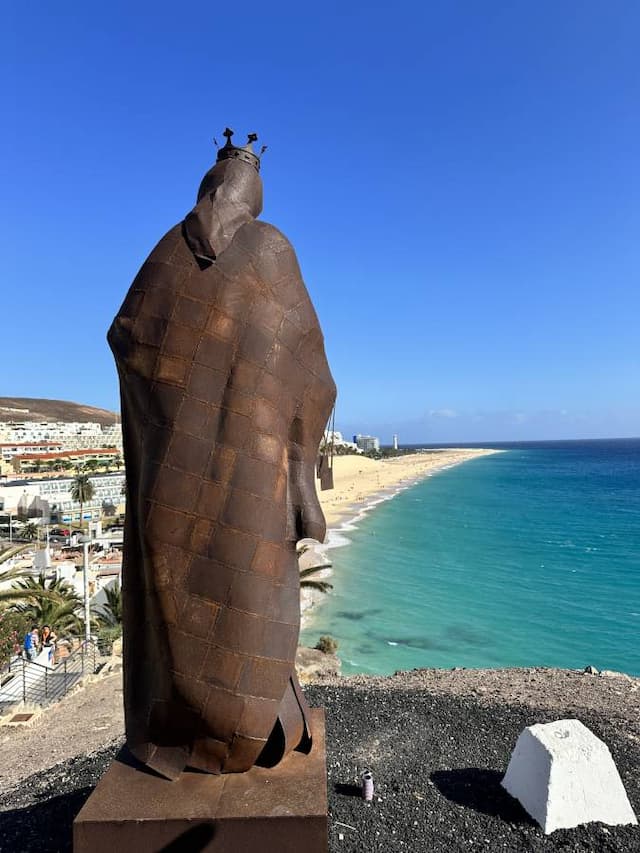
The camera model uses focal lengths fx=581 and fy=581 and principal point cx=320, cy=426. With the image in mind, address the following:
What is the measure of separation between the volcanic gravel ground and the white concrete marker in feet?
0.44

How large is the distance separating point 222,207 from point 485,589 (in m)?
29.6

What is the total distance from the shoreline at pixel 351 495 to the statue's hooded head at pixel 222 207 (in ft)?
26.8

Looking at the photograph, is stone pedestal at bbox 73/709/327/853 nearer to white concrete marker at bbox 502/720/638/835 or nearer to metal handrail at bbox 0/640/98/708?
white concrete marker at bbox 502/720/638/835

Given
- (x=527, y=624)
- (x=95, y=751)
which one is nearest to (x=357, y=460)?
(x=527, y=624)

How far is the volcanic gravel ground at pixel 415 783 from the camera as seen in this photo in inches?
234

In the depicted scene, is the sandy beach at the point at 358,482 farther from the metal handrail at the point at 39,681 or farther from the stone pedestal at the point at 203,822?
the stone pedestal at the point at 203,822

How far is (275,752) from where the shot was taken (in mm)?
4512

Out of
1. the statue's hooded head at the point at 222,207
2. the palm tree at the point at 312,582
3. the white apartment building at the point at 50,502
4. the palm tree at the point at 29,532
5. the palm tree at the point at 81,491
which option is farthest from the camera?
the white apartment building at the point at 50,502

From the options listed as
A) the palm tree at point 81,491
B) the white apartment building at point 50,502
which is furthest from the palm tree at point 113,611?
the white apartment building at point 50,502

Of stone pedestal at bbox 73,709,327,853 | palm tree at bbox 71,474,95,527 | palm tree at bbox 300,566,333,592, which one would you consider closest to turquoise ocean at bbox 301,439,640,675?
palm tree at bbox 300,566,333,592

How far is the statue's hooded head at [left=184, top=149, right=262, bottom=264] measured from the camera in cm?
454

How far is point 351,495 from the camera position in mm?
74375

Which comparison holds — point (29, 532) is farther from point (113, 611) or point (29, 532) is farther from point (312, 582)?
point (312, 582)

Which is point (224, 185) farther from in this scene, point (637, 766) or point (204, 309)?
point (637, 766)
